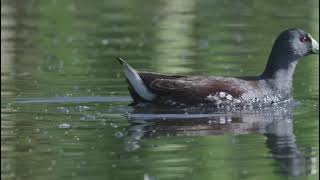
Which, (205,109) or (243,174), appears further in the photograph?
(205,109)

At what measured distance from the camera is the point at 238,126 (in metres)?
10.5

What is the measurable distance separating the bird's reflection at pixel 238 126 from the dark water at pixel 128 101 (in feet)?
0.04

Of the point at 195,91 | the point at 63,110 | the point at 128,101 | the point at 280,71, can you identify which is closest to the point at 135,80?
the point at 128,101

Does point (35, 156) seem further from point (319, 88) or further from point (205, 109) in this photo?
point (319, 88)

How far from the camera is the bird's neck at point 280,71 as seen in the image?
12.0 meters

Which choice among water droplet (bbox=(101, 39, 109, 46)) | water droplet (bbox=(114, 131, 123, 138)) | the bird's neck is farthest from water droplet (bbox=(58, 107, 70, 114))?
water droplet (bbox=(101, 39, 109, 46))

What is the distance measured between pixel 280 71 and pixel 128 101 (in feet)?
5.25

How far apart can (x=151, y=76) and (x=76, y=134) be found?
193cm

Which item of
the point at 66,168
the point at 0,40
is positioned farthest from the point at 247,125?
the point at 0,40

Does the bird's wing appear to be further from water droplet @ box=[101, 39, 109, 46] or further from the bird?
water droplet @ box=[101, 39, 109, 46]

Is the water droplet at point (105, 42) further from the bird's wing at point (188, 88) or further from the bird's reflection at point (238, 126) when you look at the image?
the bird's reflection at point (238, 126)

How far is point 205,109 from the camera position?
11.5m

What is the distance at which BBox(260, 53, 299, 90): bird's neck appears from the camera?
39.5 ft

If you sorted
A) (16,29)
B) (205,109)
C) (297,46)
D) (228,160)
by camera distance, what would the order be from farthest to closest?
(16,29) < (297,46) < (205,109) < (228,160)
